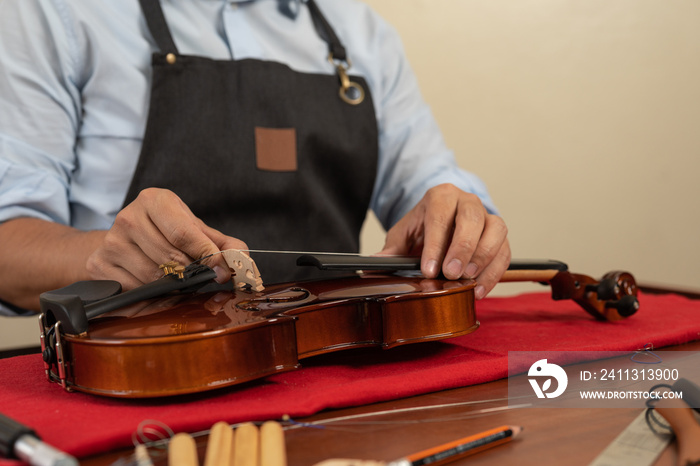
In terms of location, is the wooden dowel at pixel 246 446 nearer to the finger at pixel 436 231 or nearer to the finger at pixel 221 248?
the finger at pixel 221 248

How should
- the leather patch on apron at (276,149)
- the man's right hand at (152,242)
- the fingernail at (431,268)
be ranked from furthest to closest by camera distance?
the leather patch on apron at (276,149) < the fingernail at (431,268) < the man's right hand at (152,242)

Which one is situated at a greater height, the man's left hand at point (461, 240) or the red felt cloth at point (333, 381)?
the man's left hand at point (461, 240)

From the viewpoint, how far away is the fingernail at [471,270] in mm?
827

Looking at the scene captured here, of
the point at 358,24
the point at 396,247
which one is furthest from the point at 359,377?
the point at 358,24

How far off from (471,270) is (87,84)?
2.21 feet

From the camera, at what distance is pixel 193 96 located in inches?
40.3

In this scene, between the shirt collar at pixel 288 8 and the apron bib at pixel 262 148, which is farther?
the shirt collar at pixel 288 8

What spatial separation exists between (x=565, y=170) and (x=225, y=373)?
2.01 m

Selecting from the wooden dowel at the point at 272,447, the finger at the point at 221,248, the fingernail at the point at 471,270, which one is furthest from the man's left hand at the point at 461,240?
the wooden dowel at the point at 272,447

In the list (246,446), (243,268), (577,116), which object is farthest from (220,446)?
(577,116)

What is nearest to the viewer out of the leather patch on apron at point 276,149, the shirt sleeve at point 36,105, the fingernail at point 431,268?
the fingernail at point 431,268

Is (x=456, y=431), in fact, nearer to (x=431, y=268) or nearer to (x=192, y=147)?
(x=431, y=268)

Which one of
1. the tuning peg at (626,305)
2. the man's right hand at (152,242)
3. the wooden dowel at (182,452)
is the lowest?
the tuning peg at (626,305)

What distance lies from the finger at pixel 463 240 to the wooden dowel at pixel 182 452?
1.47 feet
